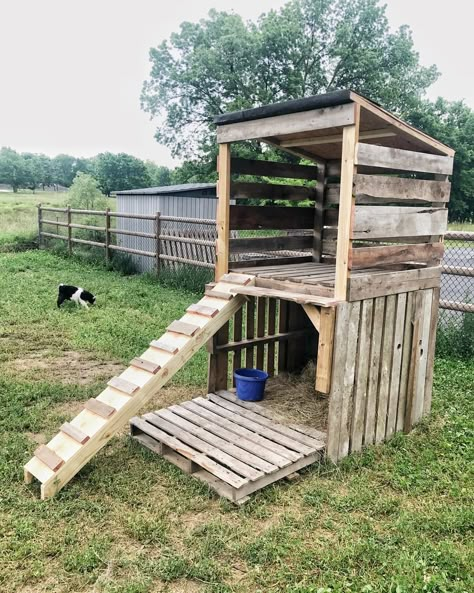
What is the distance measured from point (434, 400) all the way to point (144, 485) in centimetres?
297

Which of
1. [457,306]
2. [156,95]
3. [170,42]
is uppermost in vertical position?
[170,42]

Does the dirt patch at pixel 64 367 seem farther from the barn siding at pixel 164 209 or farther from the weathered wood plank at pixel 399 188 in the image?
the barn siding at pixel 164 209

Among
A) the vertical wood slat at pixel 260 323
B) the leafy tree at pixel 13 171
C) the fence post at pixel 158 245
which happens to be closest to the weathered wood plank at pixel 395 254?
the vertical wood slat at pixel 260 323

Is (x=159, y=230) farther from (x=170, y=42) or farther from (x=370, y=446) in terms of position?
(x=170, y=42)

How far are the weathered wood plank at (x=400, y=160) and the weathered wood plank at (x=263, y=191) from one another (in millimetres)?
1109

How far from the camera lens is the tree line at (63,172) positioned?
65562mm

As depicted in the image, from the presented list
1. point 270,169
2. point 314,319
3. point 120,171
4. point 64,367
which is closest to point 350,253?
point 314,319

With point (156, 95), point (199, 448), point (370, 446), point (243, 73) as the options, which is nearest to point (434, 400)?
point (370, 446)

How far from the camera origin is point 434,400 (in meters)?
5.01

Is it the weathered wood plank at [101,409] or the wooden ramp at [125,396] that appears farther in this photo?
the weathered wood plank at [101,409]

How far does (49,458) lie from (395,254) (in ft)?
9.50

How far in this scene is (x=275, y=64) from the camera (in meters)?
28.5

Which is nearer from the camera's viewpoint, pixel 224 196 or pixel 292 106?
pixel 292 106

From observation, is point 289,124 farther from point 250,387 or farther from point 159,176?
point 159,176
